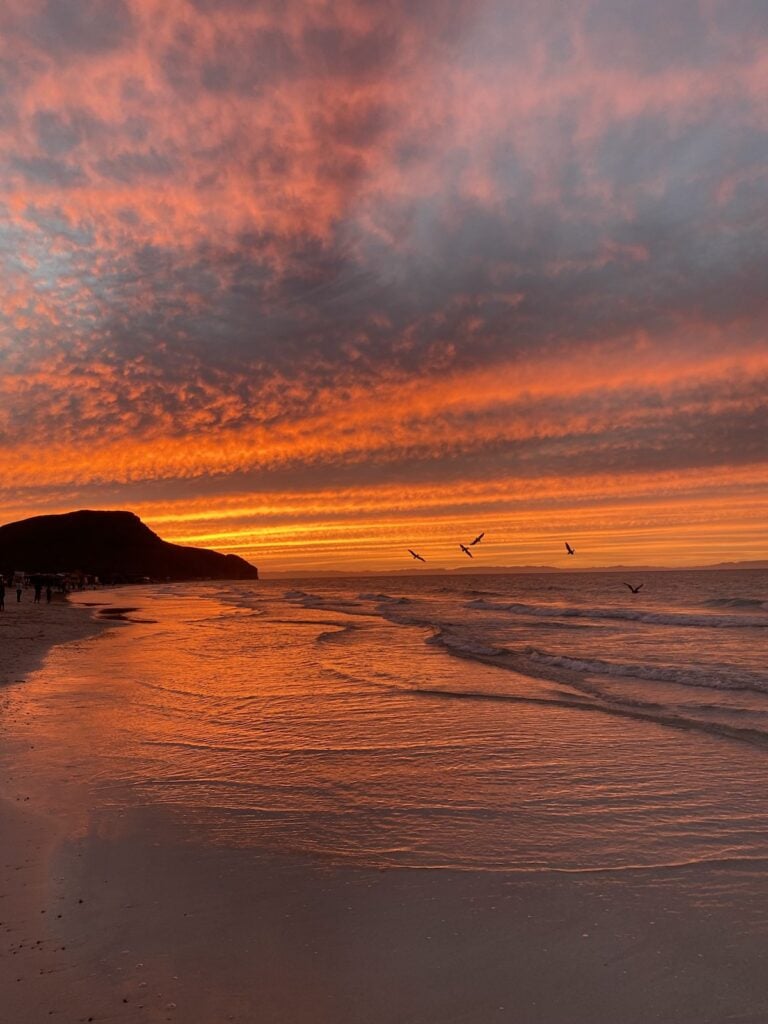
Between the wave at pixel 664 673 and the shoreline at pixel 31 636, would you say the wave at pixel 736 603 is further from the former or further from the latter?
the shoreline at pixel 31 636

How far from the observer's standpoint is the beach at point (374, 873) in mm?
4578

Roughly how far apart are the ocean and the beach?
6 centimetres

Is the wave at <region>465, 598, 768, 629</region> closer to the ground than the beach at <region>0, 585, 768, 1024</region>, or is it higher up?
closer to the ground

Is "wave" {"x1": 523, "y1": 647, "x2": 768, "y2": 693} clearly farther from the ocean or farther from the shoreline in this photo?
the shoreline

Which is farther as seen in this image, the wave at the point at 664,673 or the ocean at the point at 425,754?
the wave at the point at 664,673

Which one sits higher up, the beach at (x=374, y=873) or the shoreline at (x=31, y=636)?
the beach at (x=374, y=873)

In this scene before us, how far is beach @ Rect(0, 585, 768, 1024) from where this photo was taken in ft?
15.0

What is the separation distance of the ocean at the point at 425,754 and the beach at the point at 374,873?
0.19 ft

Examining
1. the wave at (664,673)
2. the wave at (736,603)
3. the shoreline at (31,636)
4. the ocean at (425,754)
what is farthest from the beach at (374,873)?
the wave at (736,603)

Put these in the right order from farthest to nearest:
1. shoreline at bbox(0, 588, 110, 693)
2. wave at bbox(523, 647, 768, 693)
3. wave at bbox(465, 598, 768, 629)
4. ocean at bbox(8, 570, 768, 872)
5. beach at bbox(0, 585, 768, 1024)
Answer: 1. wave at bbox(465, 598, 768, 629)
2. shoreline at bbox(0, 588, 110, 693)
3. wave at bbox(523, 647, 768, 693)
4. ocean at bbox(8, 570, 768, 872)
5. beach at bbox(0, 585, 768, 1024)

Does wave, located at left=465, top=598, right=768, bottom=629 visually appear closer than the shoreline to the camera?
No

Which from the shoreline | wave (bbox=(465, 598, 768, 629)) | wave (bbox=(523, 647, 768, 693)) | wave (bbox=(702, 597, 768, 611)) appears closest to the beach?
wave (bbox=(523, 647, 768, 693))

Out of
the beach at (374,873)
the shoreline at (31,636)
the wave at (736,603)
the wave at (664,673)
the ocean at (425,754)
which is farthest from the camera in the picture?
the wave at (736,603)

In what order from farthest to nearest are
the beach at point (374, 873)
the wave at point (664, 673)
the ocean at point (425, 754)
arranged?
the wave at point (664, 673) → the ocean at point (425, 754) → the beach at point (374, 873)
